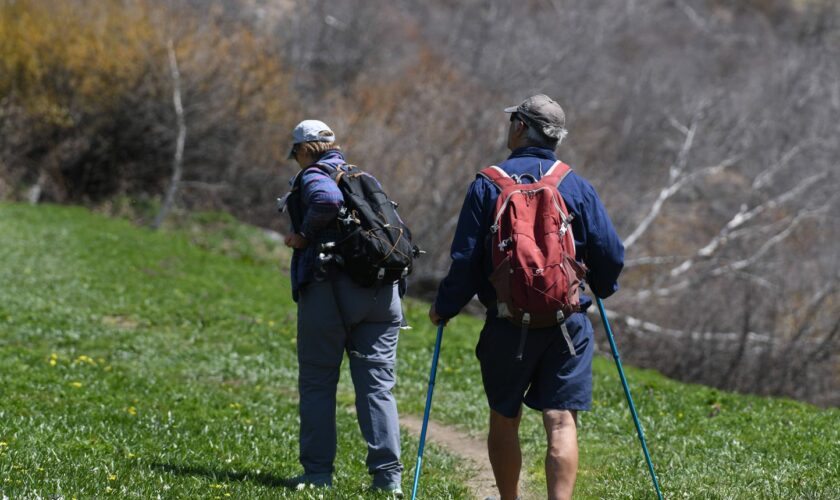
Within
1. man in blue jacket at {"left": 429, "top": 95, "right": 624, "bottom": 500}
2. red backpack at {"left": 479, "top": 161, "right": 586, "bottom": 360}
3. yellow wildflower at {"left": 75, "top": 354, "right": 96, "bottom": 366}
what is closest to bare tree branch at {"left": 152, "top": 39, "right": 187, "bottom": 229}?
yellow wildflower at {"left": 75, "top": 354, "right": 96, "bottom": 366}

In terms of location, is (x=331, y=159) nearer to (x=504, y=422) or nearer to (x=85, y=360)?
(x=504, y=422)

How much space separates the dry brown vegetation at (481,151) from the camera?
24.7 metres

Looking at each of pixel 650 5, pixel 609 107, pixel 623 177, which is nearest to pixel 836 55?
pixel 609 107

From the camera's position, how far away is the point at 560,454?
17.8 feet

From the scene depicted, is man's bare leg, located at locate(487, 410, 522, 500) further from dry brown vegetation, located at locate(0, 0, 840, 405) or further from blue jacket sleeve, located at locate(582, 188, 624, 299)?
dry brown vegetation, located at locate(0, 0, 840, 405)

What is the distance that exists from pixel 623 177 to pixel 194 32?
43.3 ft

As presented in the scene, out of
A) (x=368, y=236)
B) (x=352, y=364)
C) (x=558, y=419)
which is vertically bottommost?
(x=352, y=364)

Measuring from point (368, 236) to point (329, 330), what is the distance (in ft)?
2.11

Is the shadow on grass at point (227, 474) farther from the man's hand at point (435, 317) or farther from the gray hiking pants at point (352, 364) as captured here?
the man's hand at point (435, 317)

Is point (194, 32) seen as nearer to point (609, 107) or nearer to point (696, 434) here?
point (609, 107)

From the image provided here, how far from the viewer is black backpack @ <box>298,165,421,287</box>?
635 cm

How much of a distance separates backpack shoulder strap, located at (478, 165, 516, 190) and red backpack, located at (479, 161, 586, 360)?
0.03 meters

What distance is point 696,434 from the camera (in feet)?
29.7

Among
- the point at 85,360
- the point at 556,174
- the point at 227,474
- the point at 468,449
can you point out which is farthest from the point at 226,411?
the point at 556,174
